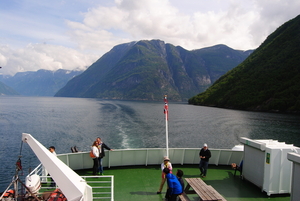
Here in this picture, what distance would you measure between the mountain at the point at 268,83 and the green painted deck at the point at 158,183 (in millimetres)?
86511

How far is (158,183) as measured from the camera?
9.43m

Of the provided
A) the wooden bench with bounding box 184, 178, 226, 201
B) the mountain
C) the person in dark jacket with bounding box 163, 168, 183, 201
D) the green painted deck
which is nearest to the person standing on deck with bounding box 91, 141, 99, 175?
the green painted deck

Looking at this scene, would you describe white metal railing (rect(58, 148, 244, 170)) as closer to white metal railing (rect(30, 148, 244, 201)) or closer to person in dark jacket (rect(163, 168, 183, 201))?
white metal railing (rect(30, 148, 244, 201))

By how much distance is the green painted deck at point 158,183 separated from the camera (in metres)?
8.27

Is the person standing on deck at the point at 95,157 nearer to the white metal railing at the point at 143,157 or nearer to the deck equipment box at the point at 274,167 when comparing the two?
the white metal railing at the point at 143,157

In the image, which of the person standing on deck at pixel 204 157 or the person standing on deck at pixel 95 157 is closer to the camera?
the person standing on deck at pixel 95 157

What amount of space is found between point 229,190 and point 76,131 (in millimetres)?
40116

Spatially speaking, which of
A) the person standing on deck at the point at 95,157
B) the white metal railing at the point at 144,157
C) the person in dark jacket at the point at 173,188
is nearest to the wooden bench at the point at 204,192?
the person in dark jacket at the point at 173,188

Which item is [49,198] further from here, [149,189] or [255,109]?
[255,109]

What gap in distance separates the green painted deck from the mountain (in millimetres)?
86511

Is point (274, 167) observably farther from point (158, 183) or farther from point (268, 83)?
point (268, 83)

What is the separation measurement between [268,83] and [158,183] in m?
110

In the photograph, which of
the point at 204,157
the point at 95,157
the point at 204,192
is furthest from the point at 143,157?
the point at 204,192

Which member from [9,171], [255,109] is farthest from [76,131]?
[255,109]
